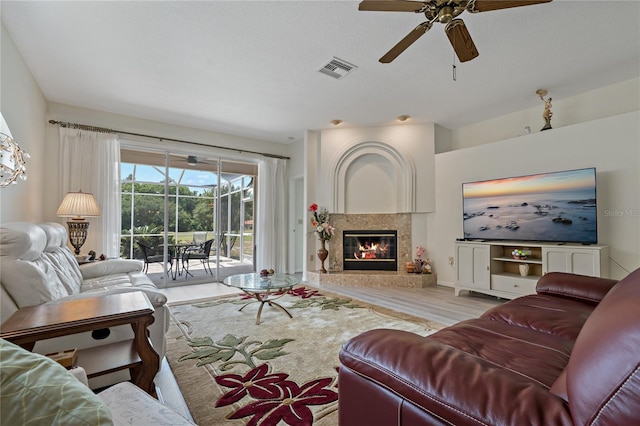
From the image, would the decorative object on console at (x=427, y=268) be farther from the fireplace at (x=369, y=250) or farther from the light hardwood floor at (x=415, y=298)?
the fireplace at (x=369, y=250)

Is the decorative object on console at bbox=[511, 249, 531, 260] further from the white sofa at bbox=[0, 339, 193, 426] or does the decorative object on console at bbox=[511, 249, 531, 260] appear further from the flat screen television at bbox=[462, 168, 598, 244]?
the white sofa at bbox=[0, 339, 193, 426]

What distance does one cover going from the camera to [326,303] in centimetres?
374

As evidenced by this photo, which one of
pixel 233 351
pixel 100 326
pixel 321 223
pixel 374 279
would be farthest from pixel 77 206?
pixel 374 279

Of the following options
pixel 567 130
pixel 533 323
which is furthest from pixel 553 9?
pixel 533 323

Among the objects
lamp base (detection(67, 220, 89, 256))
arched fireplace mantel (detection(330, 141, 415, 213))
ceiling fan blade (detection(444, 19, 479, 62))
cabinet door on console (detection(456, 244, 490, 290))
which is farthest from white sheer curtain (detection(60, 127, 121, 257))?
cabinet door on console (detection(456, 244, 490, 290))

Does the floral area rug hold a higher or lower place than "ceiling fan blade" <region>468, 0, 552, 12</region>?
lower

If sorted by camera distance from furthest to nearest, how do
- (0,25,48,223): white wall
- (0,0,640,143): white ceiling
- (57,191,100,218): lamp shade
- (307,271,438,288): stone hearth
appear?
(307,271,438,288): stone hearth
(57,191,100,218): lamp shade
(0,25,48,223): white wall
(0,0,640,143): white ceiling

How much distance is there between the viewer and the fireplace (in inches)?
206

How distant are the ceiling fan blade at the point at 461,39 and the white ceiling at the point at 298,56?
0.42 metres

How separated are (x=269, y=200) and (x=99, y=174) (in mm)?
2708

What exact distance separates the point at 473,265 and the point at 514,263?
0.62 m

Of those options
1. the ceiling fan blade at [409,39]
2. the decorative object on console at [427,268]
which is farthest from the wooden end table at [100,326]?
the decorative object on console at [427,268]

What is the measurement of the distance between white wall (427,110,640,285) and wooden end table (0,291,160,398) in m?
4.46

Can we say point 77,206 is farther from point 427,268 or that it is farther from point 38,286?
point 427,268
